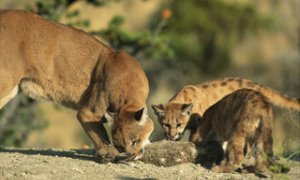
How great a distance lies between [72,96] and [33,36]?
1.10 m

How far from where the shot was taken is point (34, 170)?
10.5 m

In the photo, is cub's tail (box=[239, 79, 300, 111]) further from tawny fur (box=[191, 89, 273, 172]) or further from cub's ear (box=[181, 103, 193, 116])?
cub's ear (box=[181, 103, 193, 116])

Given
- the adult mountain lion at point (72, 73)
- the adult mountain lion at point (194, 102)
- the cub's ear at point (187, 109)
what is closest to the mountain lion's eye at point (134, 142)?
the adult mountain lion at point (72, 73)

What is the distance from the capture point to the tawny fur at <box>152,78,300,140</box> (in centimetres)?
1225

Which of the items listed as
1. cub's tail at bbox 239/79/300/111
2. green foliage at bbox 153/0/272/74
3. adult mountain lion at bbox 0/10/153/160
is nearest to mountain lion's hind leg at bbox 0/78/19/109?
adult mountain lion at bbox 0/10/153/160


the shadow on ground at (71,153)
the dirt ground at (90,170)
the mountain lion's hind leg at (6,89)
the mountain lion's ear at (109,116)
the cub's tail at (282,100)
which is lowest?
the shadow on ground at (71,153)

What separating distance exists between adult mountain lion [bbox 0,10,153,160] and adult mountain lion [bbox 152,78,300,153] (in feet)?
3.22

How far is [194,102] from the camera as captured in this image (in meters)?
13.4

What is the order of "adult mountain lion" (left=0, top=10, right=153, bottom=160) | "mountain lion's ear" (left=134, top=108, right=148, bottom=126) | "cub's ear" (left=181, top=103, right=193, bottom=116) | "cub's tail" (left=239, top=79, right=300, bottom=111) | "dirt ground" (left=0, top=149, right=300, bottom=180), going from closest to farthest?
"dirt ground" (left=0, top=149, right=300, bottom=180), "mountain lion's ear" (left=134, top=108, right=148, bottom=126), "adult mountain lion" (left=0, top=10, right=153, bottom=160), "cub's tail" (left=239, top=79, right=300, bottom=111), "cub's ear" (left=181, top=103, right=193, bottom=116)

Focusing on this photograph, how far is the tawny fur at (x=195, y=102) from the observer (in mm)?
12250

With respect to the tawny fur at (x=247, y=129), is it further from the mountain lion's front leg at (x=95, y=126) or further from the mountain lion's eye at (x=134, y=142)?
the mountain lion's front leg at (x=95, y=126)

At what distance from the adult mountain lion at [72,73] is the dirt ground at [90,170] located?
1.37 ft

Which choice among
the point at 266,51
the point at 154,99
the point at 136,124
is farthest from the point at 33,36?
the point at 266,51

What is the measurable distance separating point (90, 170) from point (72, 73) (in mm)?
2084
